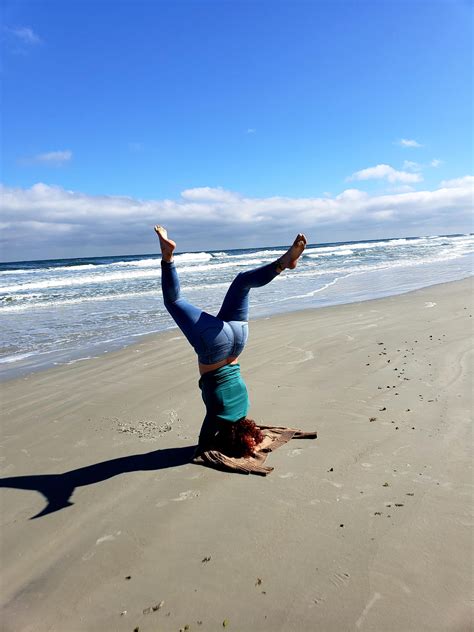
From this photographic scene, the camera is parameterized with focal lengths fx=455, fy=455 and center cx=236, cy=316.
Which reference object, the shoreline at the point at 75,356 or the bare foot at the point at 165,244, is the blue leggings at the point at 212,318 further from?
the shoreline at the point at 75,356

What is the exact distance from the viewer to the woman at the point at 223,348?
12.8 feet

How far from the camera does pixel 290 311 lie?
12883 mm

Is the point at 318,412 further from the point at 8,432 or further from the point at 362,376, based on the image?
the point at 8,432

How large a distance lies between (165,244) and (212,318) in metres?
0.77

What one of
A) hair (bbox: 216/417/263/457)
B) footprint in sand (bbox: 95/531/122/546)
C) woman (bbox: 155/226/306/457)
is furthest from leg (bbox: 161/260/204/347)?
footprint in sand (bbox: 95/531/122/546)

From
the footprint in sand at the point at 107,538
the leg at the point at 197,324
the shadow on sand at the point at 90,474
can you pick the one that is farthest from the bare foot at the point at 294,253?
the footprint in sand at the point at 107,538

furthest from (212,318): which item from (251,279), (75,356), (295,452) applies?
(75,356)

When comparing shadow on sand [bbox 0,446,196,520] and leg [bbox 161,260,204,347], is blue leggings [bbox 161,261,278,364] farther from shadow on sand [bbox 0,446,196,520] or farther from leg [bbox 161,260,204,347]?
shadow on sand [bbox 0,446,196,520]

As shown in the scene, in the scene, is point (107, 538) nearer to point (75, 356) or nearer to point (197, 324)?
point (197, 324)

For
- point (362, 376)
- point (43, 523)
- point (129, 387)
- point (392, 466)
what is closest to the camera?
point (43, 523)

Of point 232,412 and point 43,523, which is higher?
point 232,412

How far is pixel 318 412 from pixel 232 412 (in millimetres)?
1274

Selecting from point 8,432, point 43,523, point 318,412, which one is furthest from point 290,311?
point 43,523

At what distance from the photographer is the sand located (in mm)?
2359
